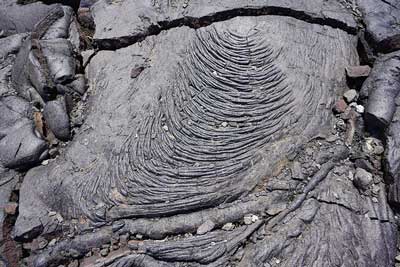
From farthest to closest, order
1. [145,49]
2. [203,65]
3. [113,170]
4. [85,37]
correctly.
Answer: [85,37]
[145,49]
[203,65]
[113,170]

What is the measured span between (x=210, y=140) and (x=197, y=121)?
165mm

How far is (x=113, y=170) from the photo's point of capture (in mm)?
2762

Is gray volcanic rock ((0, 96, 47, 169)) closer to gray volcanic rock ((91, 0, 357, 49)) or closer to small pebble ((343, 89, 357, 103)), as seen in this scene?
gray volcanic rock ((91, 0, 357, 49))

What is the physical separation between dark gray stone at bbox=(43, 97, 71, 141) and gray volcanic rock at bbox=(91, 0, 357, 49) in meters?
0.60

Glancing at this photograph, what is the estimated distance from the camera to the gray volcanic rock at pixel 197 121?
265 cm

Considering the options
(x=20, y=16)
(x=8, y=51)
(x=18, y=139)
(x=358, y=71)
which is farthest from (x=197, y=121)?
(x=20, y=16)

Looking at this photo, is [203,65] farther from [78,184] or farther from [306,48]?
[78,184]

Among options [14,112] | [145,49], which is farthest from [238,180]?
[14,112]

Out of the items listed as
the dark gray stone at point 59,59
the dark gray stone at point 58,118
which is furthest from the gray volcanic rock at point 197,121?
the dark gray stone at point 59,59

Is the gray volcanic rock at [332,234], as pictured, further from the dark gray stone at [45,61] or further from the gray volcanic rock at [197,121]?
the dark gray stone at [45,61]

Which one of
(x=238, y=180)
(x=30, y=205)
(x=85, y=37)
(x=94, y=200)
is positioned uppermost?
(x=85, y=37)

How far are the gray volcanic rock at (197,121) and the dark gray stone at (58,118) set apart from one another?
0.37 ft

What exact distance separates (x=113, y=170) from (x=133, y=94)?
0.59 m

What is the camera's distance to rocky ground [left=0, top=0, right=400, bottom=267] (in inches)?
98.0
